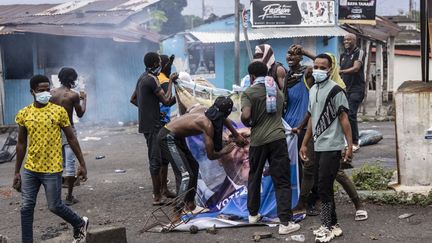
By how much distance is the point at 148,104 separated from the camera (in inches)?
271

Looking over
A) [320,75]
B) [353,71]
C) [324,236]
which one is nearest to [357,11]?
[353,71]

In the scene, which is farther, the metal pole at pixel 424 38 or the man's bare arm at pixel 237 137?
the metal pole at pixel 424 38

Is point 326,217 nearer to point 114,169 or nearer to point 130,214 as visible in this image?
point 130,214

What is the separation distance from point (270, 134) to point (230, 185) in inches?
44.4

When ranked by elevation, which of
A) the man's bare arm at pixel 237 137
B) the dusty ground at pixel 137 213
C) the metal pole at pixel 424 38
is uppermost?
the metal pole at pixel 424 38

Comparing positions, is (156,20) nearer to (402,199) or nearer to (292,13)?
(292,13)

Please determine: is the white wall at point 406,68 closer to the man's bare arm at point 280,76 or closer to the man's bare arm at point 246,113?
the man's bare arm at point 280,76

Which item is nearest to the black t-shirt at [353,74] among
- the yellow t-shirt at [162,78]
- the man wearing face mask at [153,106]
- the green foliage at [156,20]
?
the yellow t-shirt at [162,78]

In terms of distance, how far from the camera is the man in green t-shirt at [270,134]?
18.0 feet

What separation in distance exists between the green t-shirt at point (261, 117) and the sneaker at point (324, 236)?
0.97 metres

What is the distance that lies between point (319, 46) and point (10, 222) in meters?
14.3

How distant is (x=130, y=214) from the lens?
660 centimetres

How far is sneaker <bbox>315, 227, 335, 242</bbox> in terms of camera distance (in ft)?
17.0

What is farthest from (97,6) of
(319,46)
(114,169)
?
(114,169)
